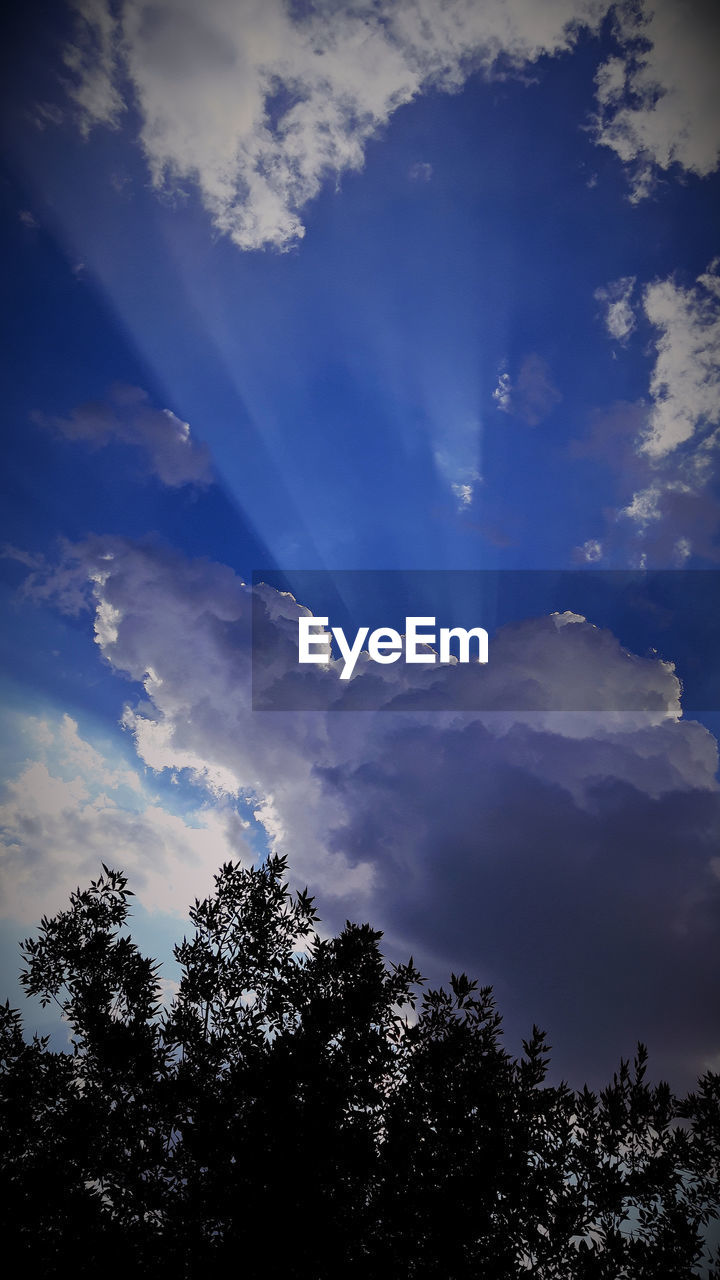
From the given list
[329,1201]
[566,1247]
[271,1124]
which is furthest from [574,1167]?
[271,1124]

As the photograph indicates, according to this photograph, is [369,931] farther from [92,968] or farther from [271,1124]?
[92,968]

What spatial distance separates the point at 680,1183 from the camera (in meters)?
15.7

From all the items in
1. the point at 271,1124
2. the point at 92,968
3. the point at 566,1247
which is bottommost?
the point at 566,1247

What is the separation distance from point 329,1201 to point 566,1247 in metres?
6.30

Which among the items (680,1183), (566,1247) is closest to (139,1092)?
(566,1247)

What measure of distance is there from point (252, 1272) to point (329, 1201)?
6.47 feet

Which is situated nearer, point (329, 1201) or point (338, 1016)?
point (329, 1201)

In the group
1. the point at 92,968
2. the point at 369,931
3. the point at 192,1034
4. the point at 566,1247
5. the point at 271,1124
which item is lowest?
the point at 566,1247

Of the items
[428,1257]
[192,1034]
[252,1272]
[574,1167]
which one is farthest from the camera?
[192,1034]

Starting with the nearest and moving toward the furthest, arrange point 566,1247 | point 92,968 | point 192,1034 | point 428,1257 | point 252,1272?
point 252,1272 → point 428,1257 → point 566,1247 → point 192,1034 → point 92,968

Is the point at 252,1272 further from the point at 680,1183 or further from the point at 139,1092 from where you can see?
the point at 680,1183

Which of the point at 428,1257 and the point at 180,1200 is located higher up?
the point at 180,1200

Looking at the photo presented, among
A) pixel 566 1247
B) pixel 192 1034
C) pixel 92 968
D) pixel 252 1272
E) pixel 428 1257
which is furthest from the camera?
pixel 92 968

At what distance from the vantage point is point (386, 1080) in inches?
613
